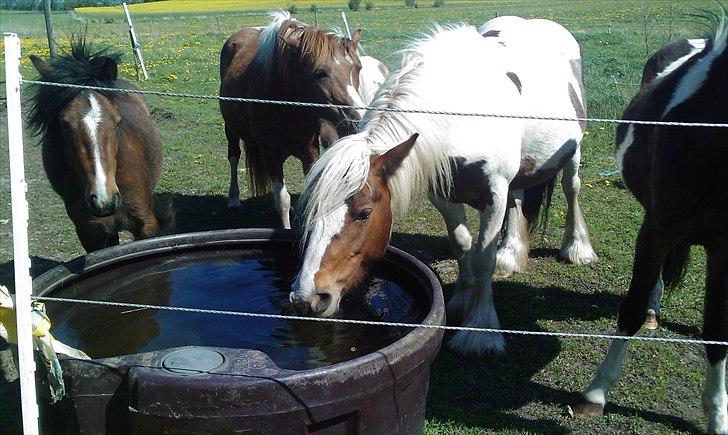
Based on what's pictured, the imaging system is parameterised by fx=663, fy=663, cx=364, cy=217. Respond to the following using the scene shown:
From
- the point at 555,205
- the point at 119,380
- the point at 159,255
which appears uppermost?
the point at 119,380

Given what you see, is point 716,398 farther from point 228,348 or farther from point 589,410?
point 228,348

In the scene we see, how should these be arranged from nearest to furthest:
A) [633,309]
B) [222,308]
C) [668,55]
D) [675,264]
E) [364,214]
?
[364,214], [633,309], [222,308], [675,264], [668,55]

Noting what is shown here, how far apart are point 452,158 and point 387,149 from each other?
1.88 ft

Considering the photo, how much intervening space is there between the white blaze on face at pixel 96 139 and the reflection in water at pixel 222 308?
45 centimetres

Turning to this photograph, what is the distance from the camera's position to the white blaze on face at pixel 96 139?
3656mm

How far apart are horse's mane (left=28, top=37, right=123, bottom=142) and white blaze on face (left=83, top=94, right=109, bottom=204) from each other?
0.13 metres

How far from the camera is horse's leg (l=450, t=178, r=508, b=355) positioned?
3955 millimetres

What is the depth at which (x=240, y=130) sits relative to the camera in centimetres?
637

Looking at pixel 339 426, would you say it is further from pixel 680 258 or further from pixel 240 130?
pixel 240 130

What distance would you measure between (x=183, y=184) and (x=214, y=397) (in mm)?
6047

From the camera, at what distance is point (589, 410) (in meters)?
3.50

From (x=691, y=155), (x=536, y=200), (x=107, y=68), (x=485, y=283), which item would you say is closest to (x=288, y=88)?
(x=107, y=68)

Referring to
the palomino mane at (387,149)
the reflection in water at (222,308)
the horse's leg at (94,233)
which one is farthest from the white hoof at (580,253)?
the horse's leg at (94,233)

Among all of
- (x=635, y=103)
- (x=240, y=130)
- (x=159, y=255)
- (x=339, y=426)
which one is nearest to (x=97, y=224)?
(x=159, y=255)
